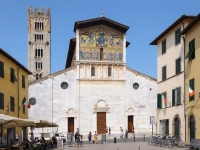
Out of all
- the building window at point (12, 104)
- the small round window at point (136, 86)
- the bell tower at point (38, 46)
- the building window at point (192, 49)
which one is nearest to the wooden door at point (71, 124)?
the small round window at point (136, 86)

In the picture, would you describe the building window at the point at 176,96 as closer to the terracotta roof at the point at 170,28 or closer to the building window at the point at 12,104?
the terracotta roof at the point at 170,28

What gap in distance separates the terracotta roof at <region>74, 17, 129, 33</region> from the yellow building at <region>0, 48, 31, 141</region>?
1656 cm

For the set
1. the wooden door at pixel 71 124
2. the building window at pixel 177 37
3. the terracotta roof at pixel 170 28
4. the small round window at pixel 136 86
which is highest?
the terracotta roof at pixel 170 28

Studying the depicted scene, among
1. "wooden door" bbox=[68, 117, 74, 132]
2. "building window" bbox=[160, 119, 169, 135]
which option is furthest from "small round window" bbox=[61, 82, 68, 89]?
"building window" bbox=[160, 119, 169, 135]

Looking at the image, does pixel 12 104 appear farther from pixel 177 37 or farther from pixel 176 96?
pixel 177 37

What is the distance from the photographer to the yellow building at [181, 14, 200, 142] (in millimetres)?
26297

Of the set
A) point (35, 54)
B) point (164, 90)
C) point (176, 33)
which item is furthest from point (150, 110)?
point (35, 54)

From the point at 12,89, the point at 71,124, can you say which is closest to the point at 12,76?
the point at 12,89

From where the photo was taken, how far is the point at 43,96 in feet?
176

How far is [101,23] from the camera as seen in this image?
183 ft

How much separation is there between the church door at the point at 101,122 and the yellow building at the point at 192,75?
26617 millimetres

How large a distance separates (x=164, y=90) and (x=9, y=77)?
13911 mm

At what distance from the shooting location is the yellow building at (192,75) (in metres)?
26.3

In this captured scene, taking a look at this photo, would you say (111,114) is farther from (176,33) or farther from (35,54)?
(35,54)
